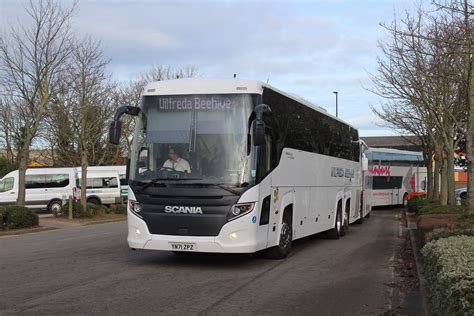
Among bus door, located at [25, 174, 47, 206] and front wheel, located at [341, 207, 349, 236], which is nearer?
front wheel, located at [341, 207, 349, 236]

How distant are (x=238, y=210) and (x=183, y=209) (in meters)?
0.96

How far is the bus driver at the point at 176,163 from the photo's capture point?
9.49m

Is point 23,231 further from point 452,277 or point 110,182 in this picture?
point 452,277

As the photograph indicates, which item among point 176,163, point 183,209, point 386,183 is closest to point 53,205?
point 386,183

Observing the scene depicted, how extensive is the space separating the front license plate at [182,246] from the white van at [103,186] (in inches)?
941

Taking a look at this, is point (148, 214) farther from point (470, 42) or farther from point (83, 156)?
point (83, 156)

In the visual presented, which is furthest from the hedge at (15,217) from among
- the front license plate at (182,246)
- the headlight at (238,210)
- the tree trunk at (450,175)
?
the tree trunk at (450,175)

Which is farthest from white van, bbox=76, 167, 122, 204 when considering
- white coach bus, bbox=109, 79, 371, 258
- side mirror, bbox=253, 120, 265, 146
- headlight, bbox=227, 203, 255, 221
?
side mirror, bbox=253, 120, 265, 146

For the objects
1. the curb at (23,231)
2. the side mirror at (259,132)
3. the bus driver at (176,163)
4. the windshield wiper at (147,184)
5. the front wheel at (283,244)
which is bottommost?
the curb at (23,231)

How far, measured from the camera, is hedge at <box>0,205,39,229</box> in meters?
18.5

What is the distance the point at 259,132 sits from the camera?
915 centimetres

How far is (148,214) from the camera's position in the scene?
9.59 metres

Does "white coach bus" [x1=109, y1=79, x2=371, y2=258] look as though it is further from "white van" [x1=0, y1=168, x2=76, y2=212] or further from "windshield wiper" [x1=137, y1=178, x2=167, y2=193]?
"white van" [x1=0, y1=168, x2=76, y2=212]

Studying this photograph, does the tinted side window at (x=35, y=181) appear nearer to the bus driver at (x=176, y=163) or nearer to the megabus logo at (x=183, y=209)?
the bus driver at (x=176, y=163)
